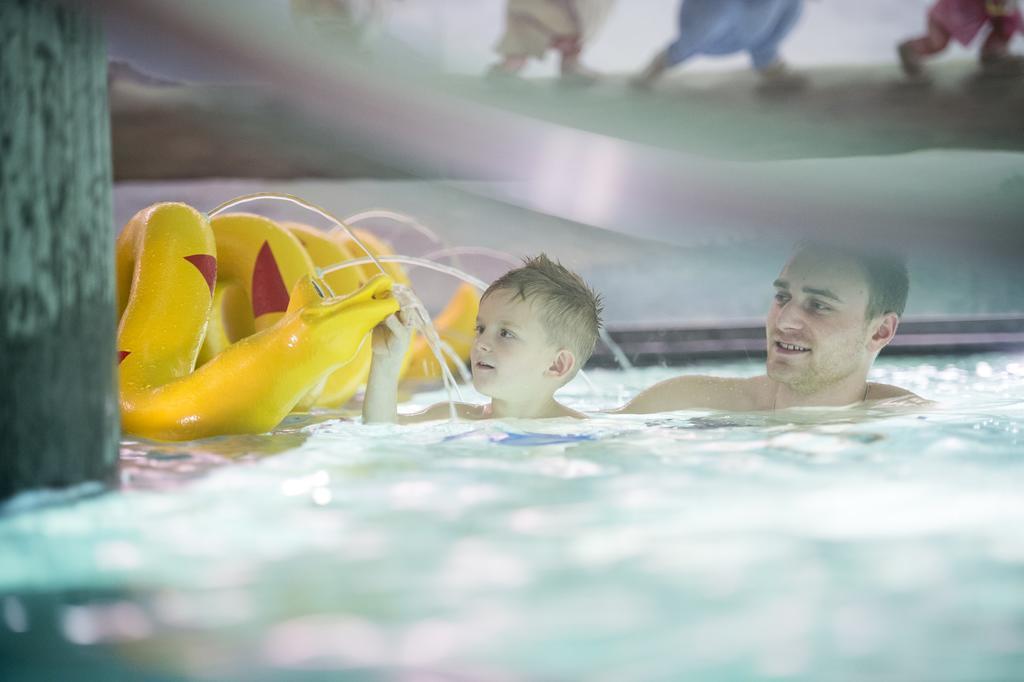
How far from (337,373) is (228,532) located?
1.54 meters

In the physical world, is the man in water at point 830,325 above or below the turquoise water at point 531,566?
above

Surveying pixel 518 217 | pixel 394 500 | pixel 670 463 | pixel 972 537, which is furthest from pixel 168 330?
pixel 518 217

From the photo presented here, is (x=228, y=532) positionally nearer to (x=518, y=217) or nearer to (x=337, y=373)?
(x=337, y=373)

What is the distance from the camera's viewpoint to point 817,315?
7.94 ft

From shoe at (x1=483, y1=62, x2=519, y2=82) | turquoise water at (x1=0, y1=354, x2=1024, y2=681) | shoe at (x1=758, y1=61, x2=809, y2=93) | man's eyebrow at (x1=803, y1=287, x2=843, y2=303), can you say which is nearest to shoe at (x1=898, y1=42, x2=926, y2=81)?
shoe at (x1=758, y1=61, x2=809, y2=93)

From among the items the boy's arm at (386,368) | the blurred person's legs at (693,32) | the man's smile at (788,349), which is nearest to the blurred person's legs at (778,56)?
the blurred person's legs at (693,32)

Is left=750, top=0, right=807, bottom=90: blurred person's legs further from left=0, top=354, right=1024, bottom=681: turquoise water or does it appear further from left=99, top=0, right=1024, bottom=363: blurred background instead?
left=0, top=354, right=1024, bottom=681: turquoise water

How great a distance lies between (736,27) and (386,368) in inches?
204

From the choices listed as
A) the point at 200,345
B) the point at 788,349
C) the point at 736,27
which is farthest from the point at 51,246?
the point at 736,27

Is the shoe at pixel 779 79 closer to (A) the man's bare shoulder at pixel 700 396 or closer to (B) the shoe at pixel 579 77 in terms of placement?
(B) the shoe at pixel 579 77

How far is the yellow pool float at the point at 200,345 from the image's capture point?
2.09m

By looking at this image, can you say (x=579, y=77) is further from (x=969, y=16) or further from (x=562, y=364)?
(x=562, y=364)

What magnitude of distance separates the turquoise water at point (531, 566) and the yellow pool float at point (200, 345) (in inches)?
7.0

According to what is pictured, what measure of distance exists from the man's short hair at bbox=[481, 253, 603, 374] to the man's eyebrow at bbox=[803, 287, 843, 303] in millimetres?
477
